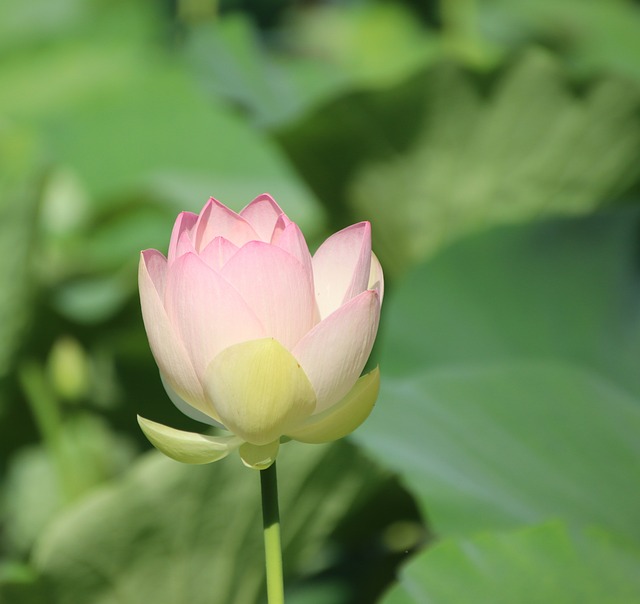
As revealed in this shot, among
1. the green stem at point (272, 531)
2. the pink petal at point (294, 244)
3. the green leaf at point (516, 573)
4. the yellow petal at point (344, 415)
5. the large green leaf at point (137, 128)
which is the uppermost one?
the pink petal at point (294, 244)

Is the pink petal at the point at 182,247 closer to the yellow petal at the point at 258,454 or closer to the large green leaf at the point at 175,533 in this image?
the yellow petal at the point at 258,454

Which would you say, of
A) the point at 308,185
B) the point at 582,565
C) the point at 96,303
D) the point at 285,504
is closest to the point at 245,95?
the point at 308,185

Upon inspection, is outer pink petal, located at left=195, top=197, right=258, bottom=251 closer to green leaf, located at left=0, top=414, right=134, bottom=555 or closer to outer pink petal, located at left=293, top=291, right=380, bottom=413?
outer pink petal, located at left=293, top=291, right=380, bottom=413

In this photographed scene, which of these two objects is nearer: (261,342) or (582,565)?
(261,342)

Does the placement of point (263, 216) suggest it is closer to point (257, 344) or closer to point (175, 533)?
point (257, 344)

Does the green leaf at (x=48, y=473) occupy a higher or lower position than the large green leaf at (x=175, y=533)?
lower

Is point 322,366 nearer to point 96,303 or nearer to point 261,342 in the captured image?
point 261,342

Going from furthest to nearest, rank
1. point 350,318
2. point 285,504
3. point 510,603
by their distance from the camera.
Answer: point 285,504, point 510,603, point 350,318

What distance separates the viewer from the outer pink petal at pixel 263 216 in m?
0.38

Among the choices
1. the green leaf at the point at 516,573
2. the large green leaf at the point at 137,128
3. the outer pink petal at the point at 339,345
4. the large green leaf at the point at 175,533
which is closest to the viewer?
the outer pink petal at the point at 339,345

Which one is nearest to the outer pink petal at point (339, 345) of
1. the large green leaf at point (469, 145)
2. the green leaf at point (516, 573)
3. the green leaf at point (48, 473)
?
the green leaf at point (516, 573)

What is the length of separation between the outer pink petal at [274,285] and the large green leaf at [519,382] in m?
0.28

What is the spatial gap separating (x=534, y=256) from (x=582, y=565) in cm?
40

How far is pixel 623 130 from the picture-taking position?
0.93 meters
